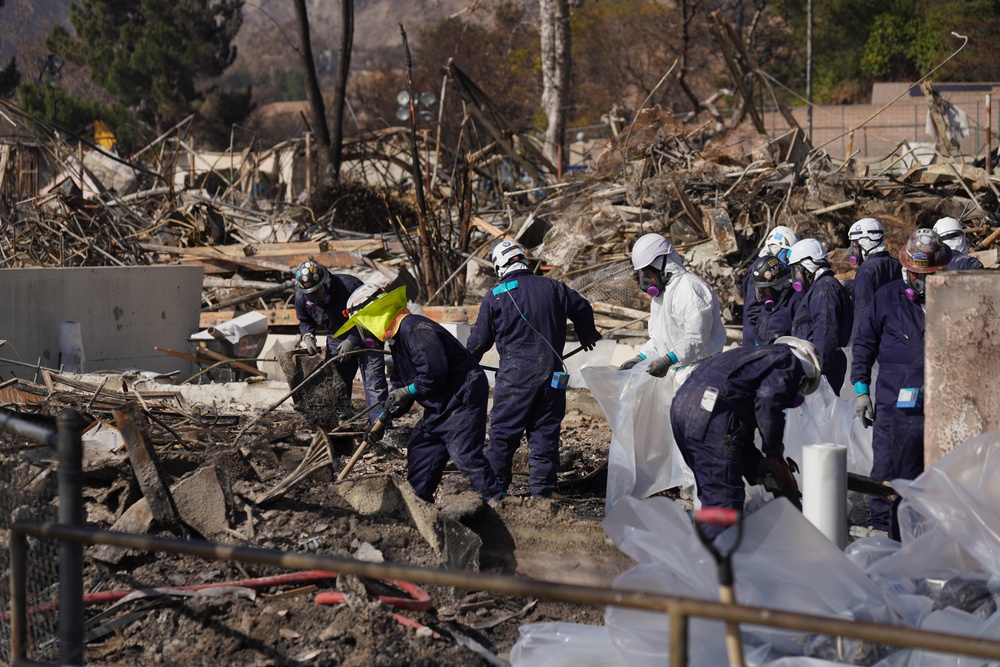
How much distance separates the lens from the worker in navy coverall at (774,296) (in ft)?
24.7

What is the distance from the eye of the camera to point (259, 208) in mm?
18109

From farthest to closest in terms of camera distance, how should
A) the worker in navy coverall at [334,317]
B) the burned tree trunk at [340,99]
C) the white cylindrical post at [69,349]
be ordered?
the burned tree trunk at [340,99] → the white cylindrical post at [69,349] → the worker in navy coverall at [334,317]

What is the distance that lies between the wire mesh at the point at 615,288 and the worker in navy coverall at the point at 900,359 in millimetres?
5075

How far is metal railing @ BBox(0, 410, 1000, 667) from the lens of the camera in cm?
221

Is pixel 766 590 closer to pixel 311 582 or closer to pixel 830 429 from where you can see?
pixel 311 582

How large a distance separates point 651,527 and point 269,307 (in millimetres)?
10021

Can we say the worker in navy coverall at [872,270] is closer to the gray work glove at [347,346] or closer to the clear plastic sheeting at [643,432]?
the clear plastic sheeting at [643,432]

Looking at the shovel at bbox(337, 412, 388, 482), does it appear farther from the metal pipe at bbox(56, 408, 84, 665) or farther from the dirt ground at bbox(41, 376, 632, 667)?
the metal pipe at bbox(56, 408, 84, 665)

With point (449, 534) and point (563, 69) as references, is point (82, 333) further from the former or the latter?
point (563, 69)

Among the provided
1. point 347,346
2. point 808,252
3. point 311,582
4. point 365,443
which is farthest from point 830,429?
point 311,582

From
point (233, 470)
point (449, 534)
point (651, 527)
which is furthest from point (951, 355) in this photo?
point (233, 470)

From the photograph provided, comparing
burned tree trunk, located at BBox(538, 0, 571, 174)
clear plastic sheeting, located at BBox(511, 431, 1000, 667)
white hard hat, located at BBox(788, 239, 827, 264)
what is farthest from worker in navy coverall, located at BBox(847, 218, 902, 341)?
burned tree trunk, located at BBox(538, 0, 571, 174)

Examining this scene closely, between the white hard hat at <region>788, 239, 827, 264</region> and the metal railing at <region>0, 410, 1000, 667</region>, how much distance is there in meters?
5.41

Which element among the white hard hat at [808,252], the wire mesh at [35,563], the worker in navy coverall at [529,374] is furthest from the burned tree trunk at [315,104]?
the wire mesh at [35,563]
